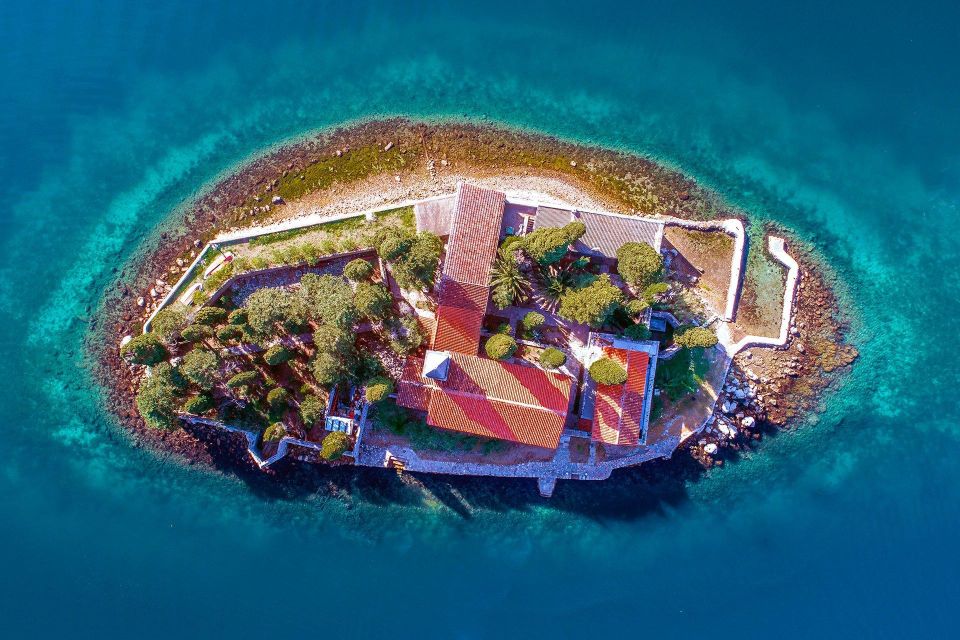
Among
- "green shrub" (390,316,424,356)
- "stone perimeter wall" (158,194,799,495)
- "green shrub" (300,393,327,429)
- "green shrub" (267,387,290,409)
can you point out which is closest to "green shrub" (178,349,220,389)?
"green shrub" (267,387,290,409)

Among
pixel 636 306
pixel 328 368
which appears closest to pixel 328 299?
pixel 328 368

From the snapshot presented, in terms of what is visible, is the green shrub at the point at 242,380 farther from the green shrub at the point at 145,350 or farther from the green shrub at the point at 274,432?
the green shrub at the point at 145,350

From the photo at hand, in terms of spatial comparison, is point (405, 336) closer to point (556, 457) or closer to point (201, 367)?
point (201, 367)

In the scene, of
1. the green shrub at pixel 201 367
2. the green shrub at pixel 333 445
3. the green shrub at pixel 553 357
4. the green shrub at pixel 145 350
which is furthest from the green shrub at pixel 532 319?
the green shrub at pixel 145 350

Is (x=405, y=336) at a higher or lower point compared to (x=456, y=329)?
lower

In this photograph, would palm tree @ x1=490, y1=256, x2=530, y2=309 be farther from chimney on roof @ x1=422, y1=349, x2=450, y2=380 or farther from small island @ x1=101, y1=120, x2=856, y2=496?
chimney on roof @ x1=422, y1=349, x2=450, y2=380

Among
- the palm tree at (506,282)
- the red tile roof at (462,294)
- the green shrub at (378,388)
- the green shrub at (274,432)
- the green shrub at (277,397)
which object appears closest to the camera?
the green shrub at (378,388)

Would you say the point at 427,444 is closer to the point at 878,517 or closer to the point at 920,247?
the point at 878,517
